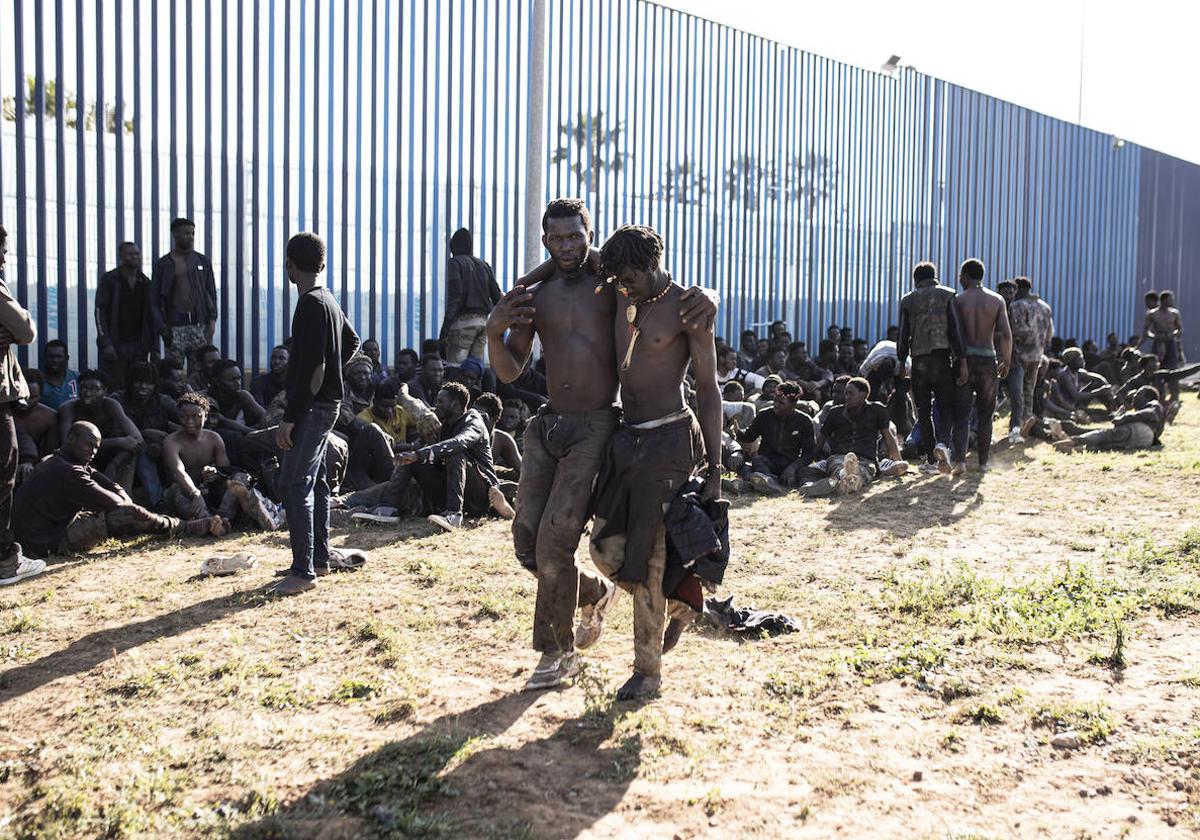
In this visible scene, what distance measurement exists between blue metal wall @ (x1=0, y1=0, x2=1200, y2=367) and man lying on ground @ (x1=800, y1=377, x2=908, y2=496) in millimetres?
4608

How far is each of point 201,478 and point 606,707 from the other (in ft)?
16.3

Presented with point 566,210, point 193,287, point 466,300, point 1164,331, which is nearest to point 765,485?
point 466,300

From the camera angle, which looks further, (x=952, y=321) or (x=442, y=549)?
(x=952, y=321)

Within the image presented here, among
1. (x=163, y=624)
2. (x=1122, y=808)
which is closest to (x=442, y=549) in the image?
(x=163, y=624)

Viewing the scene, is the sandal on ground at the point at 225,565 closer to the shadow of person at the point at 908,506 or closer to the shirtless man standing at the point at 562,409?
the shirtless man standing at the point at 562,409

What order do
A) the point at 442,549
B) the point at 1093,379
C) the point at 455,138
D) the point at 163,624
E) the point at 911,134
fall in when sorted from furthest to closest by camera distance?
the point at 911,134, the point at 1093,379, the point at 455,138, the point at 442,549, the point at 163,624

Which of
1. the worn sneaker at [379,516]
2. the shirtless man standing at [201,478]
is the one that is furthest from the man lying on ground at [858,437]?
the shirtless man standing at [201,478]

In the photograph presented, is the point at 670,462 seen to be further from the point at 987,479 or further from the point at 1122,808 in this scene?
the point at 987,479

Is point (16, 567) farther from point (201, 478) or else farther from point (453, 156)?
point (453, 156)

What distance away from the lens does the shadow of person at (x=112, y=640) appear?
4445 millimetres

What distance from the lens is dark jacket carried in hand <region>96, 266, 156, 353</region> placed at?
9820 millimetres

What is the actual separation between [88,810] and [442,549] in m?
3.85

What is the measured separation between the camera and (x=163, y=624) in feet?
17.3

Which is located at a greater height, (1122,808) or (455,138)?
(455,138)
